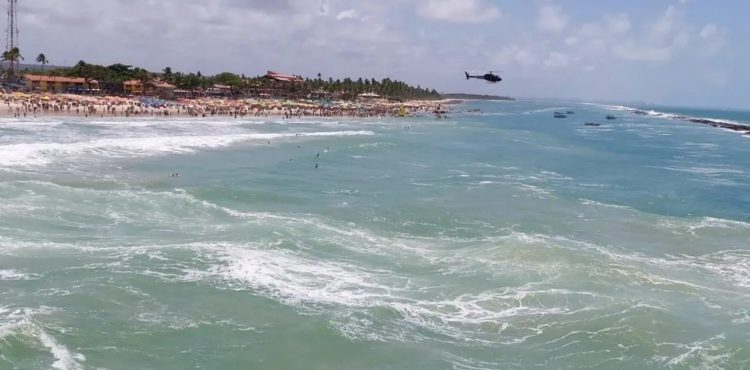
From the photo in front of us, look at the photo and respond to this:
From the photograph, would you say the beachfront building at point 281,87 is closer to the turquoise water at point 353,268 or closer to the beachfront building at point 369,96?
the beachfront building at point 369,96

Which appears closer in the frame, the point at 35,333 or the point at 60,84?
the point at 35,333

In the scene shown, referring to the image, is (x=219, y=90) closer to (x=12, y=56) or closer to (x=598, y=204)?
(x=12, y=56)

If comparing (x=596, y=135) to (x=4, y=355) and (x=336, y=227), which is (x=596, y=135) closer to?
(x=336, y=227)

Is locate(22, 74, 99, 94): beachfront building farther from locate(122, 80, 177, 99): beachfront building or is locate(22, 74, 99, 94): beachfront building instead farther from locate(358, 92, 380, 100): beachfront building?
locate(358, 92, 380, 100): beachfront building

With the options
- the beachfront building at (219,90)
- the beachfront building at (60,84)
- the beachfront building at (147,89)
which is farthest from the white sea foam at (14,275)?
the beachfront building at (219,90)

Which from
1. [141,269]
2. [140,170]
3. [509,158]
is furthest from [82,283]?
[509,158]

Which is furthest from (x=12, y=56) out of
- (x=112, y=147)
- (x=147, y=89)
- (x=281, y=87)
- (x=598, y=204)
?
(x=598, y=204)
